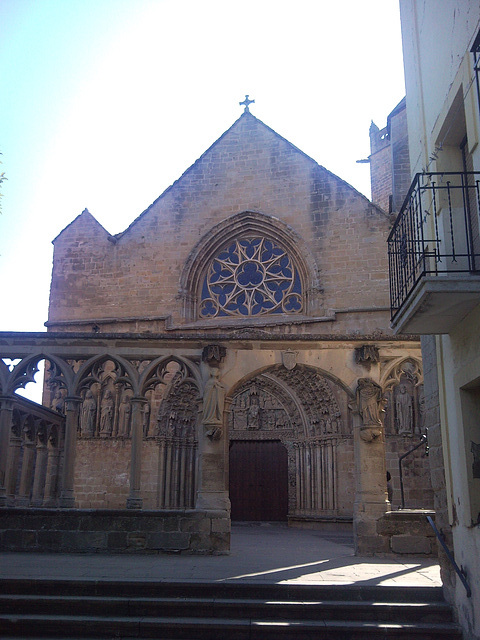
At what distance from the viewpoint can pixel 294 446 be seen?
16.9 m

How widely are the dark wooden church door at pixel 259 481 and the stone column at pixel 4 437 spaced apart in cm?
834

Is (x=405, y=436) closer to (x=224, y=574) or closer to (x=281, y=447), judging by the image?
(x=281, y=447)

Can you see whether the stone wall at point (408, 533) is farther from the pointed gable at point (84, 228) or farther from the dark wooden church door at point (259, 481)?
the pointed gable at point (84, 228)

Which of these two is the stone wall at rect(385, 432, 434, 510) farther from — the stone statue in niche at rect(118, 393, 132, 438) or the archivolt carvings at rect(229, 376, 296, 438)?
the stone statue in niche at rect(118, 393, 132, 438)

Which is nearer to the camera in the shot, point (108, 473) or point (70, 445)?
point (70, 445)

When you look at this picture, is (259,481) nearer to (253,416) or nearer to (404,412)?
(253,416)

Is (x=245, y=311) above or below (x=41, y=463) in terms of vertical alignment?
above

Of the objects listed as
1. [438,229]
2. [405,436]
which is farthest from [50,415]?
[438,229]

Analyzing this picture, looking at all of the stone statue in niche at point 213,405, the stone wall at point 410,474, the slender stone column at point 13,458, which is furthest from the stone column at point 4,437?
the stone wall at point 410,474

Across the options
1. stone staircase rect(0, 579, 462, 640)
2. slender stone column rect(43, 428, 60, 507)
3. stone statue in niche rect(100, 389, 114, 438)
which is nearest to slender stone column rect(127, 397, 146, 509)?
stone staircase rect(0, 579, 462, 640)

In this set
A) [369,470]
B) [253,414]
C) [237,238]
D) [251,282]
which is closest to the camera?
[369,470]

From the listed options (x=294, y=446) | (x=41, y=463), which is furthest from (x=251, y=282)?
(x=41, y=463)

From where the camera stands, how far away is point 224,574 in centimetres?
730

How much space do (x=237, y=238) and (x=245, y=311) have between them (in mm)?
2054
